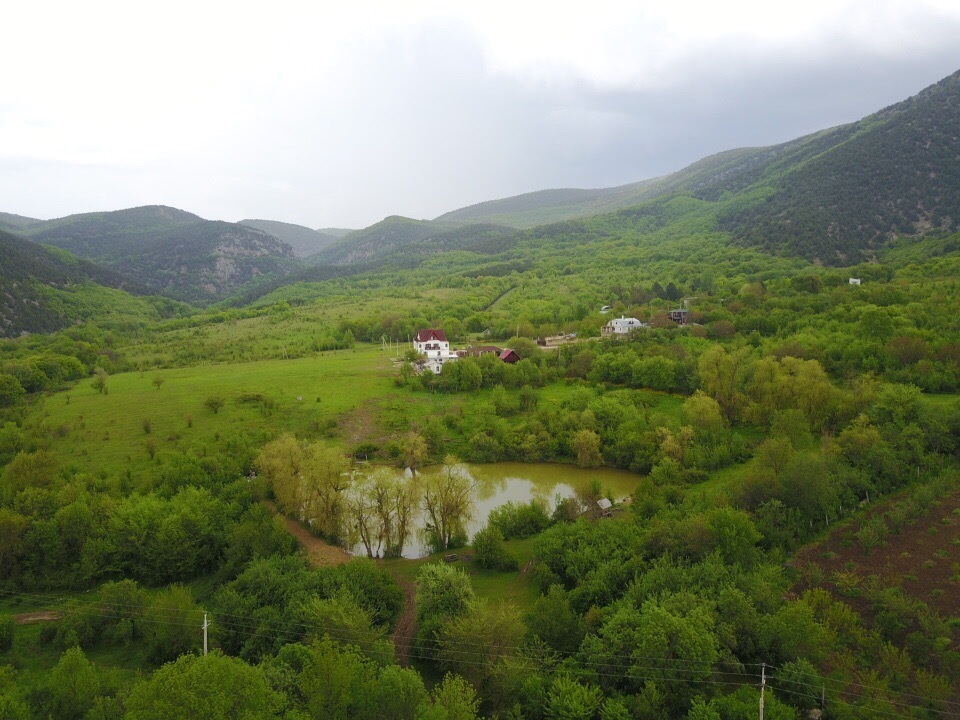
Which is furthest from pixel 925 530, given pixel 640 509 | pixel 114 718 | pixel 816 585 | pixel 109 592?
pixel 109 592

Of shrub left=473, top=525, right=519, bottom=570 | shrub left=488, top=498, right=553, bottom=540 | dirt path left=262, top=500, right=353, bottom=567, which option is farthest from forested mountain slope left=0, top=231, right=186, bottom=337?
shrub left=473, top=525, right=519, bottom=570

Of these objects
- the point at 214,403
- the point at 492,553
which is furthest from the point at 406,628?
the point at 214,403

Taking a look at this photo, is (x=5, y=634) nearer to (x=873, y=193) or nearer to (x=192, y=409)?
(x=192, y=409)

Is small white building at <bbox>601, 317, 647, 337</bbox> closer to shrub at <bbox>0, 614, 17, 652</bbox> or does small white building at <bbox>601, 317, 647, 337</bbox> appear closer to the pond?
the pond

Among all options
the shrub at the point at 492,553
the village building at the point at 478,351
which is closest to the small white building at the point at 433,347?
the village building at the point at 478,351

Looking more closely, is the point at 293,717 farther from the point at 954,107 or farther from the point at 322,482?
the point at 954,107

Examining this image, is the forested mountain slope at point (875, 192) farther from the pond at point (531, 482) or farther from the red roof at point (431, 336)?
the pond at point (531, 482)
